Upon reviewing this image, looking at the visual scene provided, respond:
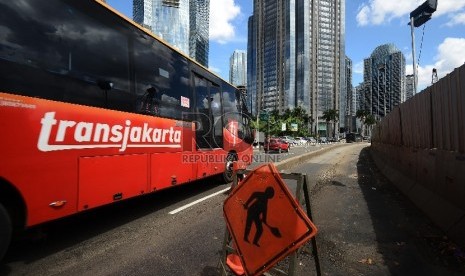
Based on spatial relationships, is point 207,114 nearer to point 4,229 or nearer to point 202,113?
point 202,113

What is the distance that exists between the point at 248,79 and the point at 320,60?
3323cm

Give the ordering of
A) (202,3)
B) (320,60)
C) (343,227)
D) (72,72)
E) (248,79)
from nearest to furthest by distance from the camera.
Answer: (72,72) → (343,227) → (202,3) → (320,60) → (248,79)

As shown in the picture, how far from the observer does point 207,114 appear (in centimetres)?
970

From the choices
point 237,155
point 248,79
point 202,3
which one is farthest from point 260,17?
point 237,155

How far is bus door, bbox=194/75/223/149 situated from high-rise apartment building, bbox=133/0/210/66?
189 feet

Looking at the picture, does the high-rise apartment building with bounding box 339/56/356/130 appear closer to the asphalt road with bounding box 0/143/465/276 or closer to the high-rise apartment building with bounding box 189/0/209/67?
the high-rise apartment building with bounding box 189/0/209/67

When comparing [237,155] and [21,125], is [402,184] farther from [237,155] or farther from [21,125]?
[21,125]

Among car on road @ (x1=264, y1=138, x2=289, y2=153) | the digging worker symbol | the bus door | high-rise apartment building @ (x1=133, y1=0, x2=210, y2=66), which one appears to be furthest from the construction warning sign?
high-rise apartment building @ (x1=133, y1=0, x2=210, y2=66)

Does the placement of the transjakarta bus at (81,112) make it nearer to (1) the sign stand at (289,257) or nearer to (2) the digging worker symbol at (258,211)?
(1) the sign stand at (289,257)

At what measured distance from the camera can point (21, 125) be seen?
410cm

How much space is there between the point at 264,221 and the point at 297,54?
150288mm

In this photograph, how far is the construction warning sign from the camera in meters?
3.23

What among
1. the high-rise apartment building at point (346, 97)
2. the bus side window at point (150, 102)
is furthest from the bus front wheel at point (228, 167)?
the high-rise apartment building at point (346, 97)

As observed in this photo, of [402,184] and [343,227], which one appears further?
[402,184]
